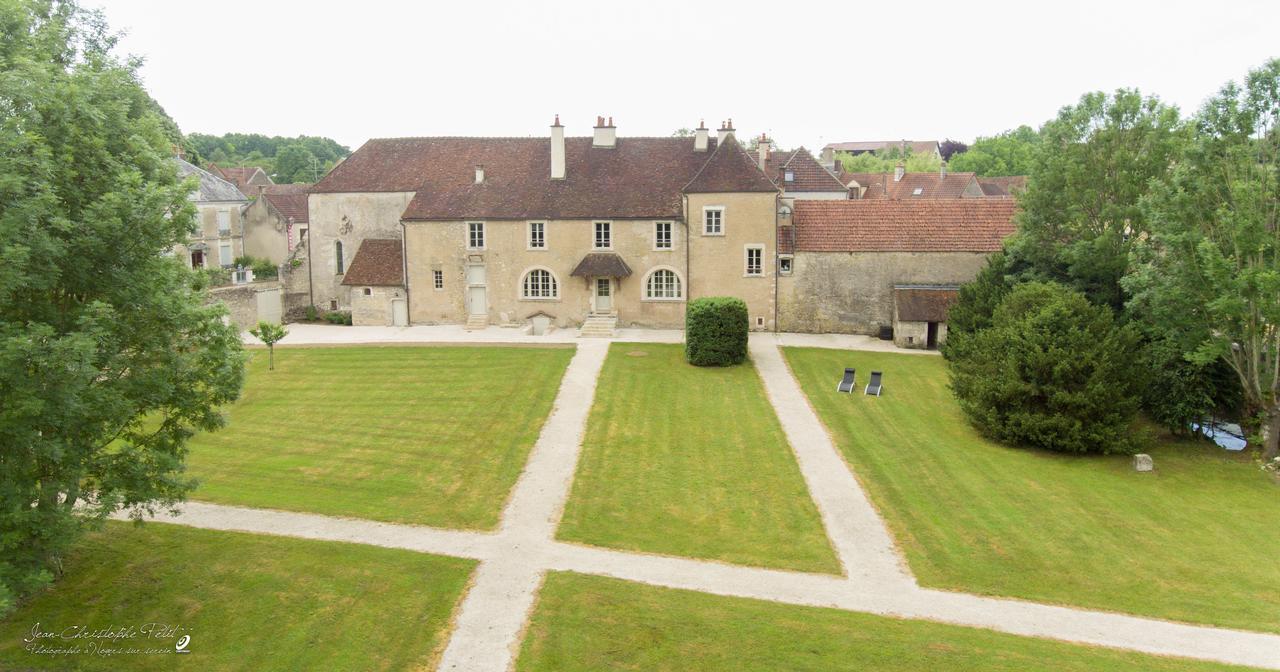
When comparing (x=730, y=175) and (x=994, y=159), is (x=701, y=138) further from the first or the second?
(x=994, y=159)

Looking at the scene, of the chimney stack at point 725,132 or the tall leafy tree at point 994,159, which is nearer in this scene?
the chimney stack at point 725,132

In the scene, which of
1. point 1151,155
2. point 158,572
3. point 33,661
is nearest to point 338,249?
point 158,572

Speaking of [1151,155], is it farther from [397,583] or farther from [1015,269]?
[397,583]

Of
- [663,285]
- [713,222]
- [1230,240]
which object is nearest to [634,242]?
[663,285]

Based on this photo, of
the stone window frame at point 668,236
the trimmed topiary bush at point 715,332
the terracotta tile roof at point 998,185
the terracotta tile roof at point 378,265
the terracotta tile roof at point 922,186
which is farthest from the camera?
the terracotta tile roof at point 998,185

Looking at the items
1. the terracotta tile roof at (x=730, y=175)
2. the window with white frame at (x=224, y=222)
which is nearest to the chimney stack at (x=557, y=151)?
the terracotta tile roof at (x=730, y=175)

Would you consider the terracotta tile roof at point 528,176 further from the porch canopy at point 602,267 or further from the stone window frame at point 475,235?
the porch canopy at point 602,267
